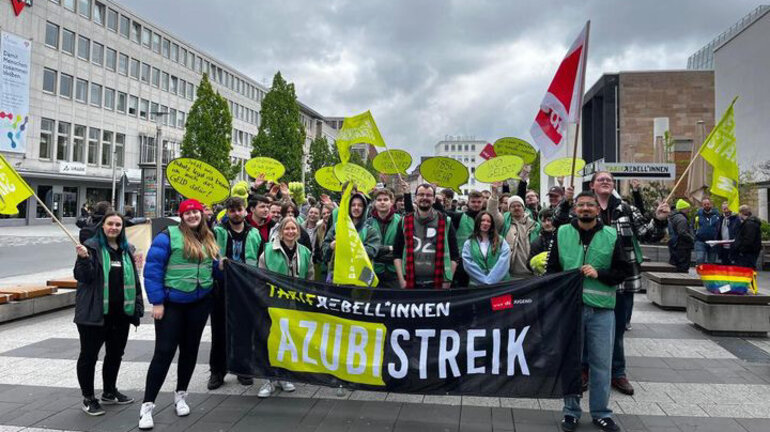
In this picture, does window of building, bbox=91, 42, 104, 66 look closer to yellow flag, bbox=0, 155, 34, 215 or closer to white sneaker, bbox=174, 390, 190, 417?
yellow flag, bbox=0, 155, 34, 215

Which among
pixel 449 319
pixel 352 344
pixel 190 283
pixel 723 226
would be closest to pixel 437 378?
pixel 449 319

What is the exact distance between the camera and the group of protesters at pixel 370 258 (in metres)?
4.25

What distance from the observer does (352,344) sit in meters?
4.47

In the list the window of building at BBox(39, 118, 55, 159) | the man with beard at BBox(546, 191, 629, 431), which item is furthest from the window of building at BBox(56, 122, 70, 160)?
the man with beard at BBox(546, 191, 629, 431)

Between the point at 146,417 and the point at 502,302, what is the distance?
3.05 m

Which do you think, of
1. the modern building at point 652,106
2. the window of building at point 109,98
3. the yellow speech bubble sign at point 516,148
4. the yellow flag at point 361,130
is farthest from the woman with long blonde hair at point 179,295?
the window of building at point 109,98

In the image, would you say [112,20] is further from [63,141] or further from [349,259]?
[349,259]

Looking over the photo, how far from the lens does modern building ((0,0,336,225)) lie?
38000 millimetres

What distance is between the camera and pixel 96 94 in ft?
147

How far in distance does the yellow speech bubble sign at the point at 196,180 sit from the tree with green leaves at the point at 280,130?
3619 centimetres

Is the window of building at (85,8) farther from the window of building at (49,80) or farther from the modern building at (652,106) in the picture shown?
the modern building at (652,106)

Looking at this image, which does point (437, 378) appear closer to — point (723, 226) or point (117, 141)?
point (723, 226)

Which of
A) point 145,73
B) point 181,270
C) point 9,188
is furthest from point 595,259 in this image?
point 145,73

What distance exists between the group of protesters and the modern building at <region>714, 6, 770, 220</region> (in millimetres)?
18547
